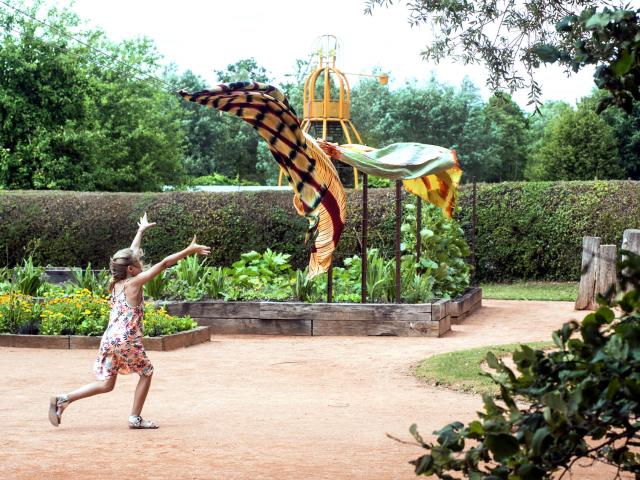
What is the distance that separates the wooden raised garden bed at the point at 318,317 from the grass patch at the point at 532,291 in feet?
15.4

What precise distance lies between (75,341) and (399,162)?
4774 mm

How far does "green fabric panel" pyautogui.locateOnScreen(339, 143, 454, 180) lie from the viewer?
1273 centimetres

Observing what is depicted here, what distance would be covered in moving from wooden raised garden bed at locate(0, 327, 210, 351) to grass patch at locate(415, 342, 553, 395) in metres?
2.97

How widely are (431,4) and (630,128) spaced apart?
111 feet

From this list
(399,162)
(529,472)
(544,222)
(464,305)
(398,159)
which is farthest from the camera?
(544,222)

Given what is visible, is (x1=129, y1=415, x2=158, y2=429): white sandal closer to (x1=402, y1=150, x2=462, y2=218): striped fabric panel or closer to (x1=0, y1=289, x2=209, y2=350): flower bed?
(x1=0, y1=289, x2=209, y2=350): flower bed

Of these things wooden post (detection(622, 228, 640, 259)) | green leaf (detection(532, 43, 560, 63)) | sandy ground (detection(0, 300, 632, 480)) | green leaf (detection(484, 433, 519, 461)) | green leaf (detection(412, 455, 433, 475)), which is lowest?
sandy ground (detection(0, 300, 632, 480))

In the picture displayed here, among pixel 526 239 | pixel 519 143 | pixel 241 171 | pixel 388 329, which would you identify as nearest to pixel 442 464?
pixel 388 329

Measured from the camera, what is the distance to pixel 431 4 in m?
6.52

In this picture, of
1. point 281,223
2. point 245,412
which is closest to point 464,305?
Result: point 281,223

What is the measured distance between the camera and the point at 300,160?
12305 millimetres

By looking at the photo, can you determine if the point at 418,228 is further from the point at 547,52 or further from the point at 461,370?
the point at 547,52

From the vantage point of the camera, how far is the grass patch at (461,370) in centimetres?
854

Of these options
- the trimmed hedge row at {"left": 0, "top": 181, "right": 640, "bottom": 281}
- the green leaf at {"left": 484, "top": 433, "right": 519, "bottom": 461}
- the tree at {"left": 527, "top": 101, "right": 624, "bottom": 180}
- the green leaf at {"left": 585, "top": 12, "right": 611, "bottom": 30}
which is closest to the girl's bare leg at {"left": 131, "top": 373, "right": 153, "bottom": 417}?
the green leaf at {"left": 484, "top": 433, "right": 519, "bottom": 461}
